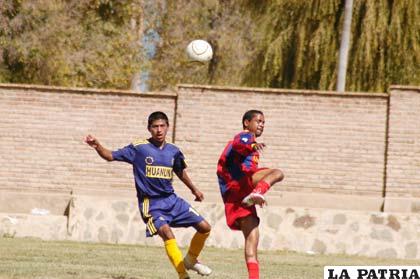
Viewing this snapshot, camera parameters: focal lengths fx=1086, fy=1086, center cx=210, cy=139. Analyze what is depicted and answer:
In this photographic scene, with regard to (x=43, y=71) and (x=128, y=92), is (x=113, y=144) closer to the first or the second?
(x=128, y=92)

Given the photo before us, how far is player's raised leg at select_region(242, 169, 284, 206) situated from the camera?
9797mm

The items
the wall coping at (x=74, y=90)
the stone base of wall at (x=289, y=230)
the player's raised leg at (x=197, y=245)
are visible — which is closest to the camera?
the player's raised leg at (x=197, y=245)

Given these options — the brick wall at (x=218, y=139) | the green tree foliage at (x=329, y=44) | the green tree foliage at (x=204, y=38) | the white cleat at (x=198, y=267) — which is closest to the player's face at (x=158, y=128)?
the white cleat at (x=198, y=267)

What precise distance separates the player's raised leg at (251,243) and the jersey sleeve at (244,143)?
2.24 ft

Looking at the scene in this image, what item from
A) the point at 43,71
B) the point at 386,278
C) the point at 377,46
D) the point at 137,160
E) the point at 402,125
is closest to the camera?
the point at 386,278

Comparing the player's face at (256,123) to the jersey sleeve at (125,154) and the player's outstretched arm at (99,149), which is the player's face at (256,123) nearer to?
the jersey sleeve at (125,154)

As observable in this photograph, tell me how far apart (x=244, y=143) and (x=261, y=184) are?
0.42 meters

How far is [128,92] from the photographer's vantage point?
74.0 ft

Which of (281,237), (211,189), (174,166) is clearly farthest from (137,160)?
(211,189)

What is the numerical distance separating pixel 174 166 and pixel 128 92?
37.5 feet

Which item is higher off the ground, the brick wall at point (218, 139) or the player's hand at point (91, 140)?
the brick wall at point (218, 139)

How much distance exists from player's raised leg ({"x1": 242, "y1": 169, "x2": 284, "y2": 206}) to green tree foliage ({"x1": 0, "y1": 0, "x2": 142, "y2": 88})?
65.6 feet

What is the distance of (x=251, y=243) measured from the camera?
10359 mm

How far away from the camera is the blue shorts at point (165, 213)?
432 inches
